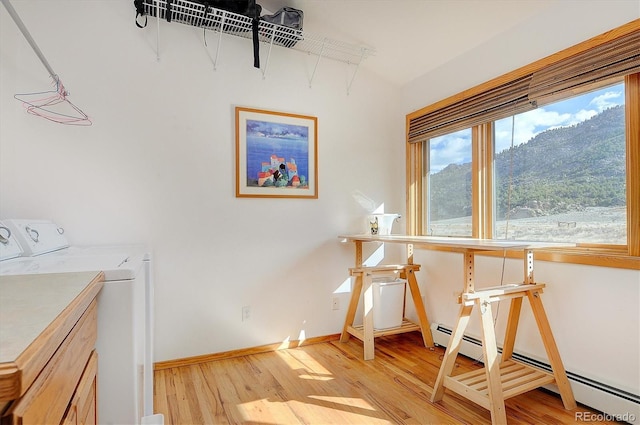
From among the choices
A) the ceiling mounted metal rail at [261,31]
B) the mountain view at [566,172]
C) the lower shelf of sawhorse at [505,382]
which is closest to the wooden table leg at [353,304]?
the lower shelf of sawhorse at [505,382]

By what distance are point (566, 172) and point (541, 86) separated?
1.67 feet

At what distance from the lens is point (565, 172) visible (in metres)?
2.00

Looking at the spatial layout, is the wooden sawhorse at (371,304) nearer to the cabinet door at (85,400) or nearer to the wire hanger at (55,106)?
the cabinet door at (85,400)

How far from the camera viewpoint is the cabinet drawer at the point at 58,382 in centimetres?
45

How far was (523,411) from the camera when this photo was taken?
1.77 m

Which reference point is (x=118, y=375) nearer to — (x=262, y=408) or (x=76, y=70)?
(x=262, y=408)

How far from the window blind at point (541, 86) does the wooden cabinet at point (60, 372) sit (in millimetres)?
2255

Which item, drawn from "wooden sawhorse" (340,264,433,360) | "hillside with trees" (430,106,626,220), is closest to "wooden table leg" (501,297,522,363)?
"hillside with trees" (430,106,626,220)

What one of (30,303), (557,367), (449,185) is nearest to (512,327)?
(557,367)

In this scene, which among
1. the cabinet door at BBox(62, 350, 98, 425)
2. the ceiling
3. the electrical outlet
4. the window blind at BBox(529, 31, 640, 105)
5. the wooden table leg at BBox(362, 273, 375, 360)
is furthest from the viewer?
the electrical outlet

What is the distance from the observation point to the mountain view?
1.79 meters

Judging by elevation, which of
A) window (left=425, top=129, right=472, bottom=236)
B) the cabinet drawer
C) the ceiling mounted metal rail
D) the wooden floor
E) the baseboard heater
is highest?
the ceiling mounted metal rail

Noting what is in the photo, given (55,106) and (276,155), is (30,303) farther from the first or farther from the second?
(276,155)

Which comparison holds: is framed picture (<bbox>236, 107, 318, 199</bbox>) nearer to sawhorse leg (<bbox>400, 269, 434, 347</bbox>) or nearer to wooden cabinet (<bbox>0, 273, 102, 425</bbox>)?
sawhorse leg (<bbox>400, 269, 434, 347</bbox>)
